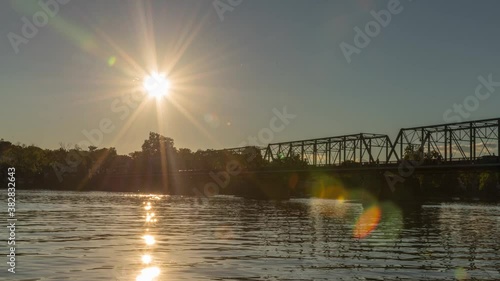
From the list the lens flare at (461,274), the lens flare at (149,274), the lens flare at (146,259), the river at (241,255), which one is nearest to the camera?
the lens flare at (149,274)


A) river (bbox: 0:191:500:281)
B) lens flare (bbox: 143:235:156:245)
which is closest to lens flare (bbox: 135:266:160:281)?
river (bbox: 0:191:500:281)

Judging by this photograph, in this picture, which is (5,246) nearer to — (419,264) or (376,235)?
(419,264)

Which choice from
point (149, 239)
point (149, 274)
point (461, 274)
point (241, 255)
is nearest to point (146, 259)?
point (149, 274)

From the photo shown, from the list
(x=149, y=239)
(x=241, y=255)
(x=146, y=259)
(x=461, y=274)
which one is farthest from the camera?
(x=149, y=239)

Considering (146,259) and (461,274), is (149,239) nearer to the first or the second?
(146,259)

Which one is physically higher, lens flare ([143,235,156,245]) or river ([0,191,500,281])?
lens flare ([143,235,156,245])

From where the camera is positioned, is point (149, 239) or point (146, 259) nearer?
point (146, 259)

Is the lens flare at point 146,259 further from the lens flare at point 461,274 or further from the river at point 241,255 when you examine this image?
the lens flare at point 461,274

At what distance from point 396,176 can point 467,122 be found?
1747 cm


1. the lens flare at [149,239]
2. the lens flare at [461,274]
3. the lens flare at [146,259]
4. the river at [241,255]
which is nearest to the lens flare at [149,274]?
the river at [241,255]

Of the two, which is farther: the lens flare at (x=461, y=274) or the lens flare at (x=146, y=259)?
the lens flare at (x=146, y=259)

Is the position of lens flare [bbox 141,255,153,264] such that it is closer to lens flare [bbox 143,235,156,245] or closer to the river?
the river

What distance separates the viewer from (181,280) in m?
20.4

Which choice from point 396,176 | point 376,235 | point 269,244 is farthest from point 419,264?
point 396,176
